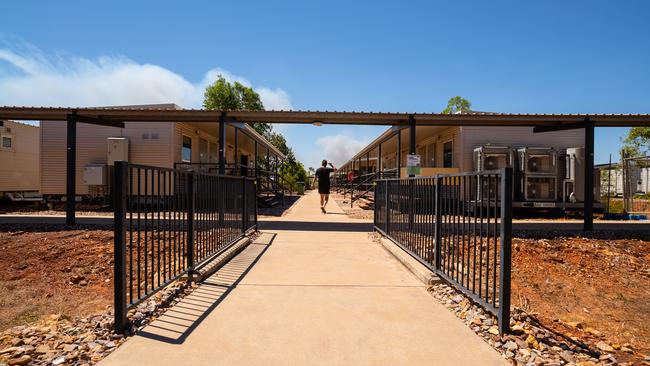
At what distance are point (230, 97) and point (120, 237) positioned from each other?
41.5 metres

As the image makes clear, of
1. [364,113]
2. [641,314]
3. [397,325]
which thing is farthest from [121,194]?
[364,113]

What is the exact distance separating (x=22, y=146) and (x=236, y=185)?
15.3m

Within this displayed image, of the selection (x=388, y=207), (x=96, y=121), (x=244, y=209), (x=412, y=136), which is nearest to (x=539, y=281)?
(x=388, y=207)

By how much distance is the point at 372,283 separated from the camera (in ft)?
15.4

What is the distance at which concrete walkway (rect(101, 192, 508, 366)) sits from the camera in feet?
8.87

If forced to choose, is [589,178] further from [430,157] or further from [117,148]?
[117,148]

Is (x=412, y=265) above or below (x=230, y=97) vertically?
below

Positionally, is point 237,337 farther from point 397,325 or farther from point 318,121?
point 318,121

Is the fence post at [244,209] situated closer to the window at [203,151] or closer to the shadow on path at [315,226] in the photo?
the shadow on path at [315,226]

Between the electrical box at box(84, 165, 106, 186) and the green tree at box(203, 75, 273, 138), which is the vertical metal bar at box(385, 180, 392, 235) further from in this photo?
the green tree at box(203, 75, 273, 138)

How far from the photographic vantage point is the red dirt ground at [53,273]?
4539mm

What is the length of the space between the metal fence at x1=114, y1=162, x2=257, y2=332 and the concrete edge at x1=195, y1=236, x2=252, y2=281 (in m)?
0.09

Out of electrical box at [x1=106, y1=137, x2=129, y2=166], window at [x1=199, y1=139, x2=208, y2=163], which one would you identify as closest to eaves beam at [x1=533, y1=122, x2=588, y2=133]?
window at [x1=199, y1=139, x2=208, y2=163]

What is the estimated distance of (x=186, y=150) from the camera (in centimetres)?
1616
